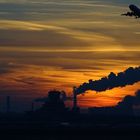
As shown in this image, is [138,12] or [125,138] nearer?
[125,138]

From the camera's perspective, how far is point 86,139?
311 feet

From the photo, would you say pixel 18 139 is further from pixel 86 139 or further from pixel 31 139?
pixel 86 139

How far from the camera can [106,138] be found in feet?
323

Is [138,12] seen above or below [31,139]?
above

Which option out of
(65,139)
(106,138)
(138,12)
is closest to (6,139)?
(65,139)

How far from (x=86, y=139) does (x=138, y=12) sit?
2533cm

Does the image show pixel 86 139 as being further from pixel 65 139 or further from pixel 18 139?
pixel 18 139

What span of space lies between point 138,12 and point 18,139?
101 feet

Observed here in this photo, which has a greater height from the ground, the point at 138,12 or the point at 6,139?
the point at 138,12

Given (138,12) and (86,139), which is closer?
(86,139)

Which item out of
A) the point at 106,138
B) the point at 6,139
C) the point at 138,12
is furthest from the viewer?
the point at 138,12

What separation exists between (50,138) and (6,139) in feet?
25.9

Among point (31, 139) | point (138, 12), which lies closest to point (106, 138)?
point (31, 139)

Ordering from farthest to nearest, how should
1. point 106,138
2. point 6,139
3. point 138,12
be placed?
point 138,12, point 106,138, point 6,139
